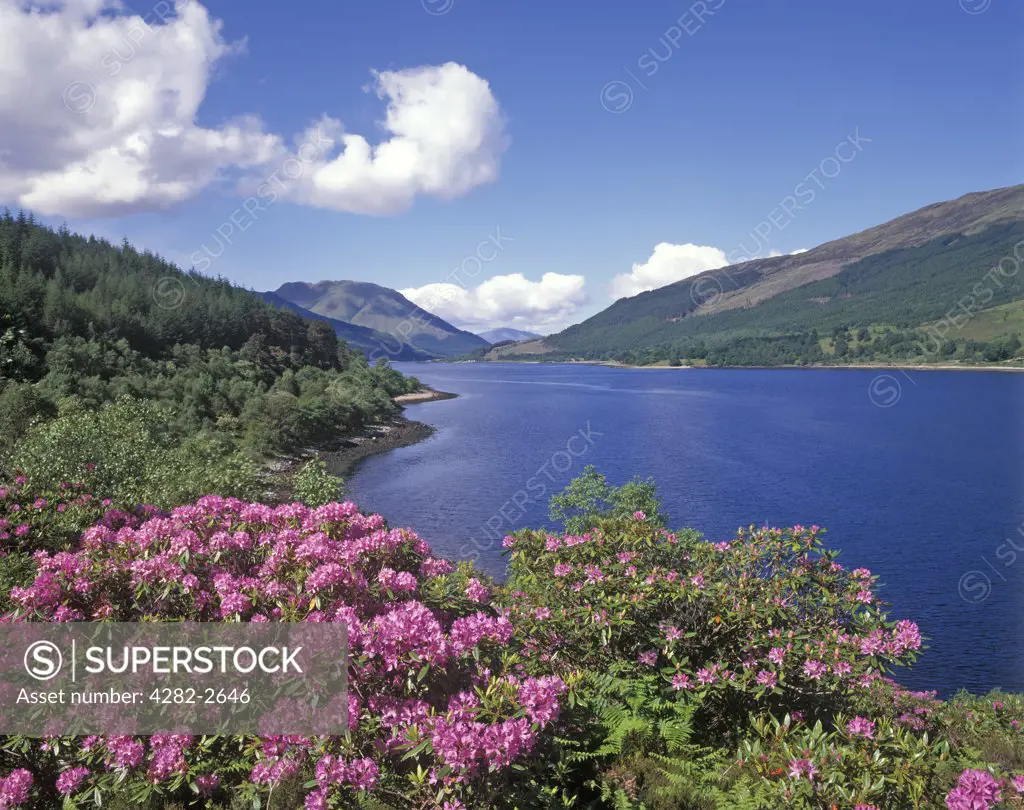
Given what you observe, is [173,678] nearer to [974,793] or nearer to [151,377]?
[974,793]

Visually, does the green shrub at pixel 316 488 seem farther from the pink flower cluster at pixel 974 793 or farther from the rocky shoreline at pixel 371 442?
the rocky shoreline at pixel 371 442

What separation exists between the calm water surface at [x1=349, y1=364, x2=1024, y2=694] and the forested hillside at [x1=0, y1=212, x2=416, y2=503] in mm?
15933

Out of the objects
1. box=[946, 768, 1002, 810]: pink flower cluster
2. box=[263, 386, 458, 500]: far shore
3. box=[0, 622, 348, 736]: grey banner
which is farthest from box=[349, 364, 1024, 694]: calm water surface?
box=[0, 622, 348, 736]: grey banner

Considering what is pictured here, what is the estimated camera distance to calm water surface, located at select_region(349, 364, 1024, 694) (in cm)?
3547

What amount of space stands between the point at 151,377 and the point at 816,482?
8333 cm

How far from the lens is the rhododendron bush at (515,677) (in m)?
5.89

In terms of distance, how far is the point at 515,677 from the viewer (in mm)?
6297

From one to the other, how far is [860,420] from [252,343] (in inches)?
4283

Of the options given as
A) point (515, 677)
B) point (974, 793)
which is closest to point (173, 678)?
point (515, 677)

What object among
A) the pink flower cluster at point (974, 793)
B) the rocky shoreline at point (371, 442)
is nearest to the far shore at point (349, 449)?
the rocky shoreline at point (371, 442)

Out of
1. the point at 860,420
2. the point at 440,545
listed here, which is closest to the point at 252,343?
the point at 440,545

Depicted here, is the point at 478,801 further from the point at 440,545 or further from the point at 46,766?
the point at 440,545

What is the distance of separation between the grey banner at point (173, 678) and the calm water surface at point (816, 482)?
29.4 meters

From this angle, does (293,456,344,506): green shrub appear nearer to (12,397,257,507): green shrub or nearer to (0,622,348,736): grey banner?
(12,397,257,507): green shrub
